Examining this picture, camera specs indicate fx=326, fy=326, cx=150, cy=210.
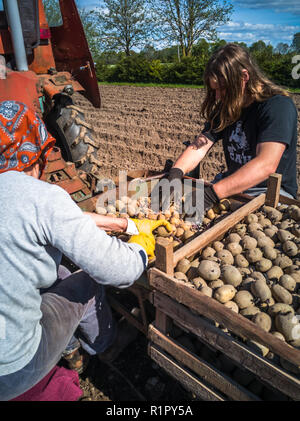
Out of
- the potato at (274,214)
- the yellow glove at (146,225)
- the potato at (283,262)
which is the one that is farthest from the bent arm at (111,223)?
the potato at (274,214)

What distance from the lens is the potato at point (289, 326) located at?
1.58 m

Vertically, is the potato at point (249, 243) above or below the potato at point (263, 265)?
above

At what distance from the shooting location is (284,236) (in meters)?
2.24

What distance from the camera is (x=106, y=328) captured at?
2.29 metres

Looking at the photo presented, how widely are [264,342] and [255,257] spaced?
0.81 meters

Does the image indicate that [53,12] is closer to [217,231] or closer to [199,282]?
[217,231]

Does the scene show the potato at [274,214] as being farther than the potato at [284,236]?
Yes

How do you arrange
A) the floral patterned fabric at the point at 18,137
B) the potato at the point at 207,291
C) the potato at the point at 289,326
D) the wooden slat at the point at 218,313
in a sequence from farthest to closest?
the potato at the point at 207,291, the potato at the point at 289,326, the floral patterned fabric at the point at 18,137, the wooden slat at the point at 218,313

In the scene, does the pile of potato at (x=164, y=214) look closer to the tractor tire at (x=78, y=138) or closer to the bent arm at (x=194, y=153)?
the bent arm at (x=194, y=153)

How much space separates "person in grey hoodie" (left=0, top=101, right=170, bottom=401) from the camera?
1.41m

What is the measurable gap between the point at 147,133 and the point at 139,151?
1123 millimetres

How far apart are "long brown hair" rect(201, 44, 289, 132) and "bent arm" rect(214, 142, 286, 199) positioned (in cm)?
43

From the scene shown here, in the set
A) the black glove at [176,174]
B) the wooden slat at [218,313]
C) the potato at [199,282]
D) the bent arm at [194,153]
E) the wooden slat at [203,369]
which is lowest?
the wooden slat at [203,369]

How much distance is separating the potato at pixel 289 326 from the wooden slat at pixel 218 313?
30cm
